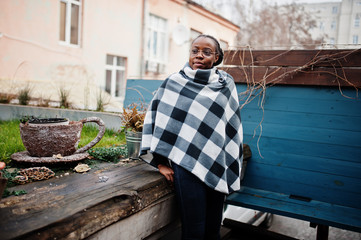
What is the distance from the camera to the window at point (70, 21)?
8648 mm

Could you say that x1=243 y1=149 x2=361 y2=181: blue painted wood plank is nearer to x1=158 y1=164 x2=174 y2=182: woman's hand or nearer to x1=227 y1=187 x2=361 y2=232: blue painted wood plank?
x1=227 y1=187 x2=361 y2=232: blue painted wood plank

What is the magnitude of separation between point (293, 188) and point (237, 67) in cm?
135

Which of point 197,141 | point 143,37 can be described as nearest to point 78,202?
point 197,141

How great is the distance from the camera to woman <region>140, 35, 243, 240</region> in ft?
6.16

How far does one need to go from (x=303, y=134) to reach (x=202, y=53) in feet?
5.08

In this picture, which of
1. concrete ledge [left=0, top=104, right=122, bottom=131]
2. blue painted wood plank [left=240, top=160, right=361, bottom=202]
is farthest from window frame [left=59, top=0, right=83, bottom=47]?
blue painted wood plank [left=240, top=160, right=361, bottom=202]

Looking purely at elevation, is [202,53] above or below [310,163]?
above

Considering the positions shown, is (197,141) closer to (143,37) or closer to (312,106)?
(312,106)

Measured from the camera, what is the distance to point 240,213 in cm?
419

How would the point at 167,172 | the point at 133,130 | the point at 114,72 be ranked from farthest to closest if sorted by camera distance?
the point at 114,72
the point at 133,130
the point at 167,172

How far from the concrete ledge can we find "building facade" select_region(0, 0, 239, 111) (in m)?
0.82

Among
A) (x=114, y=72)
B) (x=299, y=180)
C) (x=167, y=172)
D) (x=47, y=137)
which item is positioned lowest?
(x=299, y=180)

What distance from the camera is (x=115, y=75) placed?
1095 cm

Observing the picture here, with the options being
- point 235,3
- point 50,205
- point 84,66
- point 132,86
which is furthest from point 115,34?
point 235,3
